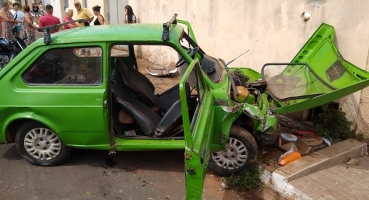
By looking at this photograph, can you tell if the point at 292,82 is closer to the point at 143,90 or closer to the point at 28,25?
the point at 143,90

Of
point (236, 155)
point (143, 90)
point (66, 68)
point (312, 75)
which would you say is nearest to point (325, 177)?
point (236, 155)

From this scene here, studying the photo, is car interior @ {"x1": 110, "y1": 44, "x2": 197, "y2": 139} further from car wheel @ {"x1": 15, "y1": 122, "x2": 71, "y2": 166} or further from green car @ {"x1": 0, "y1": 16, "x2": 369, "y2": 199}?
car wheel @ {"x1": 15, "y1": 122, "x2": 71, "y2": 166}

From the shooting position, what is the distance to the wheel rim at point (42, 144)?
420 centimetres

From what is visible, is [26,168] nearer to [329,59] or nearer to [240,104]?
[240,104]

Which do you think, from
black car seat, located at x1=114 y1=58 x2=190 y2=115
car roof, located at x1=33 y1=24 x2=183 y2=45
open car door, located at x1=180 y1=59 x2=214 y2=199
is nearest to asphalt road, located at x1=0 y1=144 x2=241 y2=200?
black car seat, located at x1=114 y1=58 x2=190 y2=115

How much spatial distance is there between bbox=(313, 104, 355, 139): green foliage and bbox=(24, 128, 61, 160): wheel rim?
149 inches

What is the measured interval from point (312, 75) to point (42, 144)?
3.71m

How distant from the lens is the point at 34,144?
4.25 meters

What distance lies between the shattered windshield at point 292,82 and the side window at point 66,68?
240 cm

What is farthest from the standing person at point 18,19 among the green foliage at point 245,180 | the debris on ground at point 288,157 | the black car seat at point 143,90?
the debris on ground at point 288,157

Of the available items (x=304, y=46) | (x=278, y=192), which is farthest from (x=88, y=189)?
(x=304, y=46)

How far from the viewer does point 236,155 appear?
410 cm

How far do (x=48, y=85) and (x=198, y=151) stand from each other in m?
2.30

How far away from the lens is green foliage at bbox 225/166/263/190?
4023 mm
